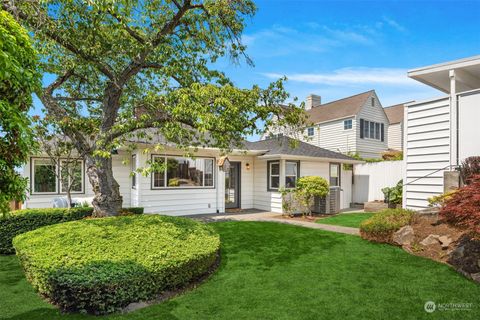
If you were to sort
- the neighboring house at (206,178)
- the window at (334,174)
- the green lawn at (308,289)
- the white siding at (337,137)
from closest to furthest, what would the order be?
the green lawn at (308,289) < the neighboring house at (206,178) < the window at (334,174) < the white siding at (337,137)

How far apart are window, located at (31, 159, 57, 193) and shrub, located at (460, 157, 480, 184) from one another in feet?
41.5

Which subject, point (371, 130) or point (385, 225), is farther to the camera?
point (371, 130)

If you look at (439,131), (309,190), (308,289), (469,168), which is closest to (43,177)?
(309,190)

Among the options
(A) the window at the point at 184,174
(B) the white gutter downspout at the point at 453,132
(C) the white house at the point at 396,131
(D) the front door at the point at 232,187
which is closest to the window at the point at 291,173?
(D) the front door at the point at 232,187

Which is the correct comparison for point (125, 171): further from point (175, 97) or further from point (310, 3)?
point (310, 3)

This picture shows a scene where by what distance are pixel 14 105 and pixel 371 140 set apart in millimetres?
22833

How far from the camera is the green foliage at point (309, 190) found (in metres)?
11.4

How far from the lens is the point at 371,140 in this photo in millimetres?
21891

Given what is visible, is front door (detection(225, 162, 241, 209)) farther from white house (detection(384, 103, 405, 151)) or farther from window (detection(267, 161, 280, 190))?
white house (detection(384, 103, 405, 151))

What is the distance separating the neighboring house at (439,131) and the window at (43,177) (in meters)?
12.0

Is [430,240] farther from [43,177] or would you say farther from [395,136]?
[395,136]

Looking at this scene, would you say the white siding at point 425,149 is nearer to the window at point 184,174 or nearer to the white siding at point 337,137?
the window at point 184,174

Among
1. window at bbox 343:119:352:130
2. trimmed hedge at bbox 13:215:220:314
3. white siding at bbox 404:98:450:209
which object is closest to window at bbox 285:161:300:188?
white siding at bbox 404:98:450:209

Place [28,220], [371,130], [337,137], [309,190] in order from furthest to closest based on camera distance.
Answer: [337,137] → [371,130] → [309,190] → [28,220]
